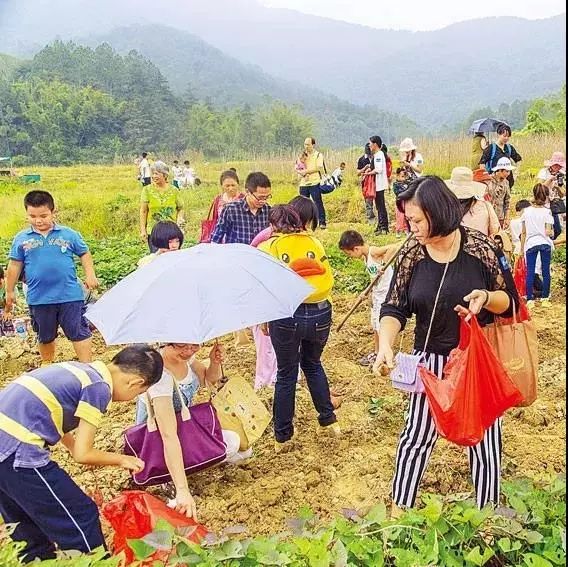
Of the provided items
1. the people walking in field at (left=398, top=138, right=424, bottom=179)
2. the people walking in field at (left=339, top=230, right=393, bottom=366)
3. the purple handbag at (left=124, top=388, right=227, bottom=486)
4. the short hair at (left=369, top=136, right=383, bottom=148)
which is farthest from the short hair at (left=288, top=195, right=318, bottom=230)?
the short hair at (left=369, top=136, right=383, bottom=148)

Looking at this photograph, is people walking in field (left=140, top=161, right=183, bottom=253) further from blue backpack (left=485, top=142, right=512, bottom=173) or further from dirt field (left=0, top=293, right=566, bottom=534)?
blue backpack (left=485, top=142, right=512, bottom=173)

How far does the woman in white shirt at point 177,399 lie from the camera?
2887 millimetres

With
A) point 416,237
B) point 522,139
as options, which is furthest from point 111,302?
point 522,139

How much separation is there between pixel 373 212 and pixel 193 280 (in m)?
9.95

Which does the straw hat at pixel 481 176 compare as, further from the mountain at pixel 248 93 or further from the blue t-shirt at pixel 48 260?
the mountain at pixel 248 93

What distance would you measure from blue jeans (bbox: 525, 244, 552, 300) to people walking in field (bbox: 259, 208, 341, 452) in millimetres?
3657

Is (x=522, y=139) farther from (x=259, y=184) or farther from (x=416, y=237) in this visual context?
(x=416, y=237)

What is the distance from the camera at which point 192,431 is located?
10.9ft

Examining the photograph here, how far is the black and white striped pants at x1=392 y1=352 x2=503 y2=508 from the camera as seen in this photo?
2689 mm

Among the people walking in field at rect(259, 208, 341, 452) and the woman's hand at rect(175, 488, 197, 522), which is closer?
the woman's hand at rect(175, 488, 197, 522)

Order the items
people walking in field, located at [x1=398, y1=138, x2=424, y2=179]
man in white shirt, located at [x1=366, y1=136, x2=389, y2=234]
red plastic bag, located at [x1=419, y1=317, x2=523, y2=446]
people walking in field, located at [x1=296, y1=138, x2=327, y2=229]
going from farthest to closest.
Result: man in white shirt, located at [x1=366, y1=136, x2=389, y2=234], people walking in field, located at [x1=296, y1=138, x2=327, y2=229], people walking in field, located at [x1=398, y1=138, x2=424, y2=179], red plastic bag, located at [x1=419, y1=317, x2=523, y2=446]

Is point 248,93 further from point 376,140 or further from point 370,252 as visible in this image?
point 370,252

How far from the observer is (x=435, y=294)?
2.62 m

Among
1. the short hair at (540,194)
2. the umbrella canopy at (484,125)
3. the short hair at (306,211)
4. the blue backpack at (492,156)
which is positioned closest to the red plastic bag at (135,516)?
the short hair at (306,211)
